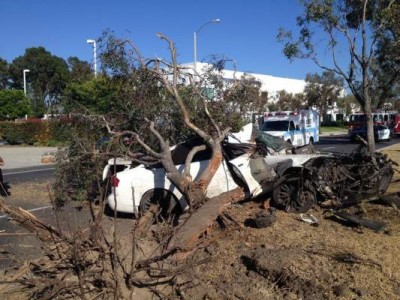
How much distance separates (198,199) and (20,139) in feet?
105

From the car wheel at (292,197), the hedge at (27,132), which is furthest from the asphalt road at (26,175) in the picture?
the hedge at (27,132)

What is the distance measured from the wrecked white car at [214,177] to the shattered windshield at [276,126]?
16.1 m

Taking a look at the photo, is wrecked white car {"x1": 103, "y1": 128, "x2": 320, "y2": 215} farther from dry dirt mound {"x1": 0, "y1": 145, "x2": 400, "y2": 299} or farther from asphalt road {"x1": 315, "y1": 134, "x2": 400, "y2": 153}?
asphalt road {"x1": 315, "y1": 134, "x2": 400, "y2": 153}

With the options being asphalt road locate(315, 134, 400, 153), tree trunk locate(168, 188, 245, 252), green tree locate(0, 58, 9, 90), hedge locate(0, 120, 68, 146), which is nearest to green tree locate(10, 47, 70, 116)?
green tree locate(0, 58, 9, 90)

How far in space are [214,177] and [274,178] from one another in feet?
3.32

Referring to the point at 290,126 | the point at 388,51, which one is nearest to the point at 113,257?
the point at 388,51

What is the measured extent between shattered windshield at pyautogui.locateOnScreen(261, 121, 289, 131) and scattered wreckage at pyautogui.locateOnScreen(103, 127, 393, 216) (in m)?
16.1

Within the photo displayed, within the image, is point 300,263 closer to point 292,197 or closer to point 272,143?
point 292,197

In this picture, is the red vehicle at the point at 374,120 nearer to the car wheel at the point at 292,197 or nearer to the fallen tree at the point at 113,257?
the car wheel at the point at 292,197

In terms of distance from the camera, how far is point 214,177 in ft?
26.3

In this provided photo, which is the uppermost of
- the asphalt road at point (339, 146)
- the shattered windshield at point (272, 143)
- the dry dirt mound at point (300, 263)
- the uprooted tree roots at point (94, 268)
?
the shattered windshield at point (272, 143)

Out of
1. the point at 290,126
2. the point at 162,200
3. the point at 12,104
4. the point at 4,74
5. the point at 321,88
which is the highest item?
the point at 4,74

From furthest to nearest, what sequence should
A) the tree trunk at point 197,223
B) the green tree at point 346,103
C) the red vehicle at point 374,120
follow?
the green tree at point 346,103 → the red vehicle at point 374,120 → the tree trunk at point 197,223

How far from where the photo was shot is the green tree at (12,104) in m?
49.2
